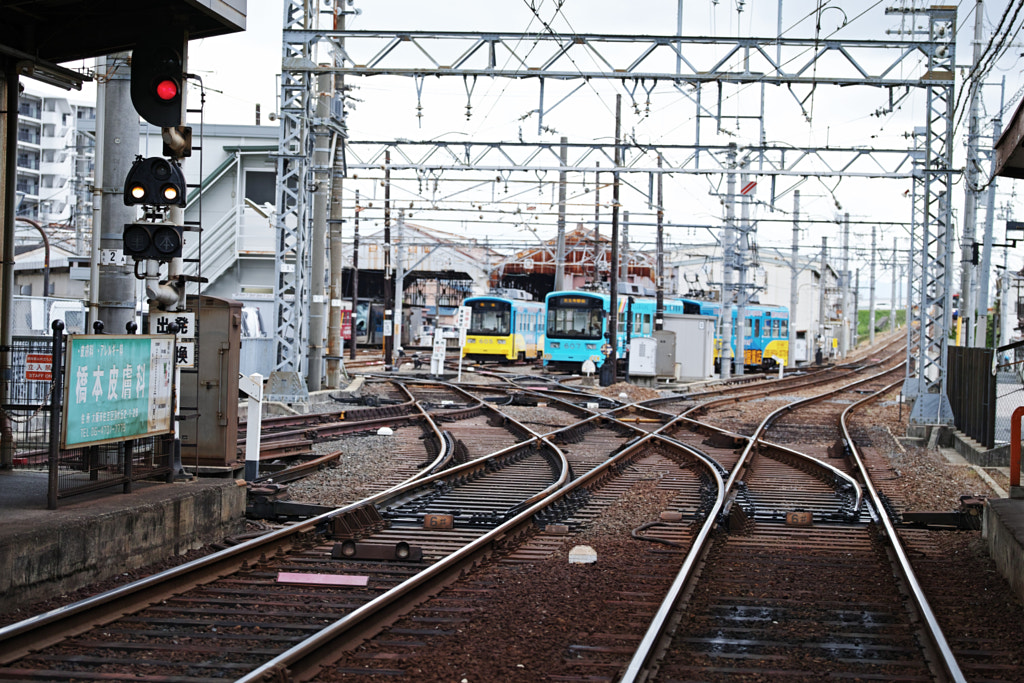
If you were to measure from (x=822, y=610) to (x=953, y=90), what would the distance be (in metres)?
14.8

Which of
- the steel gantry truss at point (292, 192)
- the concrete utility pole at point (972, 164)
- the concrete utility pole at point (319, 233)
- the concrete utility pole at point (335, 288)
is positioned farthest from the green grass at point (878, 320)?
the steel gantry truss at point (292, 192)

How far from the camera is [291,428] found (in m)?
17.1

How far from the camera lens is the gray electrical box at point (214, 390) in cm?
1061

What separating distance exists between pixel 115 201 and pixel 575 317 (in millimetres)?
28317

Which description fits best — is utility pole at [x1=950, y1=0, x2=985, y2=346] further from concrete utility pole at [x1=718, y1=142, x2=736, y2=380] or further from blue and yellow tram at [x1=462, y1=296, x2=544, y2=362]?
blue and yellow tram at [x1=462, y1=296, x2=544, y2=362]

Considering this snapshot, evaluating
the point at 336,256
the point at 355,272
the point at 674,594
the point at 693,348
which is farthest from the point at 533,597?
the point at 355,272

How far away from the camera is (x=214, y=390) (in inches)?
420

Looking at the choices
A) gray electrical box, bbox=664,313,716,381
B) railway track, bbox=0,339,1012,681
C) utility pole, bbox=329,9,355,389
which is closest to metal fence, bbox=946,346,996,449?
railway track, bbox=0,339,1012,681

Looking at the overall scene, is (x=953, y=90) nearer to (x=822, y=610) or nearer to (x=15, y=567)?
(x=822, y=610)

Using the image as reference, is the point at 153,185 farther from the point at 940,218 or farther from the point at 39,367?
the point at 940,218

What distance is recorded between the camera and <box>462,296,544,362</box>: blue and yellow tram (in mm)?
41562

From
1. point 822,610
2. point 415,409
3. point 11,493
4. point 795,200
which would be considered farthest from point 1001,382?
point 795,200

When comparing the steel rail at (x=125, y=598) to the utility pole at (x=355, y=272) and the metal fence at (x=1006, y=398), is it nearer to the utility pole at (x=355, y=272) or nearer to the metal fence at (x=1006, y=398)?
the metal fence at (x=1006, y=398)

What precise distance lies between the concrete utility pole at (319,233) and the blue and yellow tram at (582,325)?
15.5m
